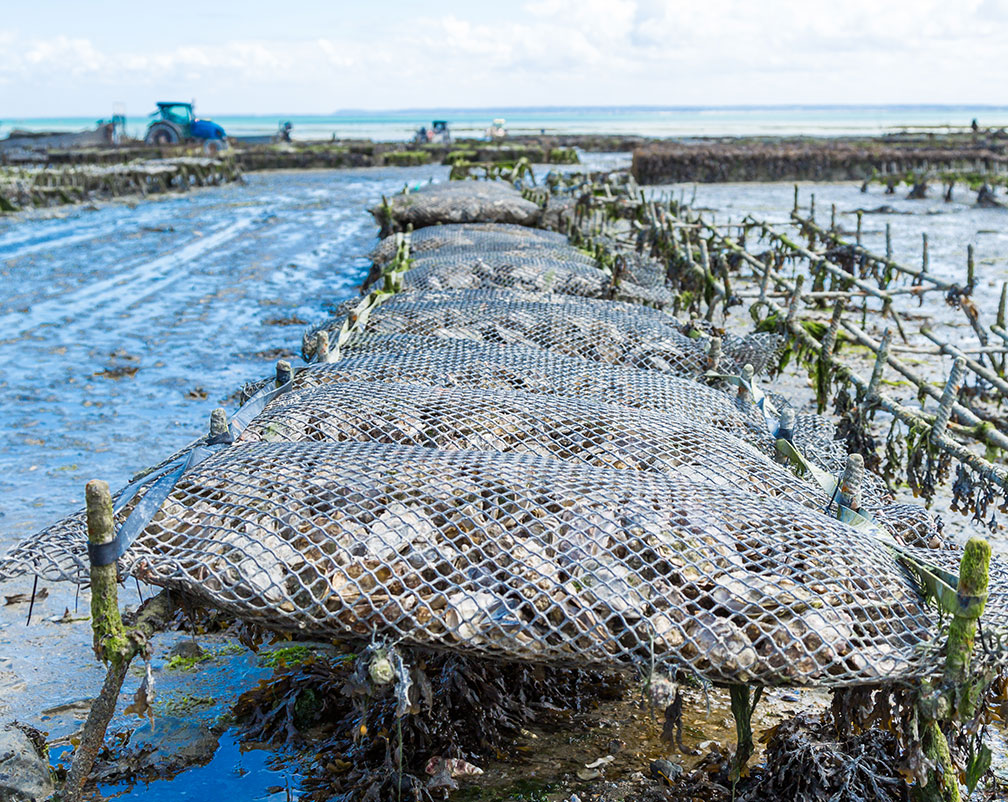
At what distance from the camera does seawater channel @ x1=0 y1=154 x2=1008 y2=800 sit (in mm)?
4410

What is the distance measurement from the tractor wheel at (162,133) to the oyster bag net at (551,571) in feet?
162

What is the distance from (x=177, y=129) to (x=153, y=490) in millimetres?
49886

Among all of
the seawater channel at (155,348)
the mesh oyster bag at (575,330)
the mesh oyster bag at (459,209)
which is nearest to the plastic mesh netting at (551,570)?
the seawater channel at (155,348)

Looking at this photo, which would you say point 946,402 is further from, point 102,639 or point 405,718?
point 102,639

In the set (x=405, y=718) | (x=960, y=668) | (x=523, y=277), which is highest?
(x=523, y=277)

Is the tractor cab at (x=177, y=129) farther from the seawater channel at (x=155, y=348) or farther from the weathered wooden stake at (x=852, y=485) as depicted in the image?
the weathered wooden stake at (x=852, y=485)

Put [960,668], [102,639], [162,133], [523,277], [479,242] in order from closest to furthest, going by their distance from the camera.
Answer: [960,668], [102,639], [523,277], [479,242], [162,133]

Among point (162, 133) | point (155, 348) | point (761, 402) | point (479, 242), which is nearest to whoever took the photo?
point (761, 402)

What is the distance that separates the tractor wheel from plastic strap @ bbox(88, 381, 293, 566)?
4850 centimetres

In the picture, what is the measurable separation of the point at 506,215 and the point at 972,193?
86.3 feet

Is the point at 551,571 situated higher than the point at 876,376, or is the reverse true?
the point at 876,376

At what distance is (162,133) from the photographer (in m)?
47.8

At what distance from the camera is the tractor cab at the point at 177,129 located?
156 feet

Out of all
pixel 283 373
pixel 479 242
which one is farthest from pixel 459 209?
pixel 283 373
